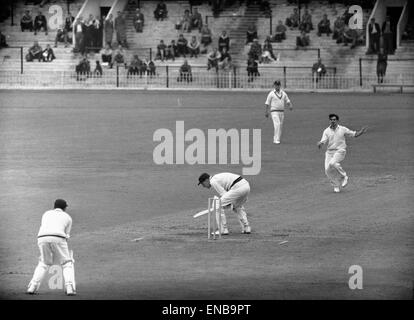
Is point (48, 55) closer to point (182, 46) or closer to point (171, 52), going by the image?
point (171, 52)

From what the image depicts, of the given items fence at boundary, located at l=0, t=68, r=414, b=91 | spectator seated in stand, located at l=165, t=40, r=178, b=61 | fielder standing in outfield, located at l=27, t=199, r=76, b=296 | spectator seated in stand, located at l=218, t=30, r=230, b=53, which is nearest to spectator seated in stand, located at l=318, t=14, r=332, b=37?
fence at boundary, located at l=0, t=68, r=414, b=91

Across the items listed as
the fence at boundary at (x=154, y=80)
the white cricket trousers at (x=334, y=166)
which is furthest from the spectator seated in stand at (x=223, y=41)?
the white cricket trousers at (x=334, y=166)

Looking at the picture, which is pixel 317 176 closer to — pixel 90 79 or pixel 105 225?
pixel 105 225

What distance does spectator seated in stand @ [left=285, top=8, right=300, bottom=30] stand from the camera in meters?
50.4

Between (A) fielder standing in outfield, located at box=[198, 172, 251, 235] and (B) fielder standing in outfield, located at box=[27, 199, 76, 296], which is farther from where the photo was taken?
(A) fielder standing in outfield, located at box=[198, 172, 251, 235]

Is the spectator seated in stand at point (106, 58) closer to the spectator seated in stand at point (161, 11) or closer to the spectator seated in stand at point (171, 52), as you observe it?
the spectator seated in stand at point (171, 52)

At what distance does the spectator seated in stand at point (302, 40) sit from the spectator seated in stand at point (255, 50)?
59.6 inches

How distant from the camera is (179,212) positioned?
24719mm

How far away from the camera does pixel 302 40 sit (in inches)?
2028

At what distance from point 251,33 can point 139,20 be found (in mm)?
4832

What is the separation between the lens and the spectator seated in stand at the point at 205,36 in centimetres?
5225

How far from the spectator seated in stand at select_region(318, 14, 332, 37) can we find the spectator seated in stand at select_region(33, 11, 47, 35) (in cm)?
1128

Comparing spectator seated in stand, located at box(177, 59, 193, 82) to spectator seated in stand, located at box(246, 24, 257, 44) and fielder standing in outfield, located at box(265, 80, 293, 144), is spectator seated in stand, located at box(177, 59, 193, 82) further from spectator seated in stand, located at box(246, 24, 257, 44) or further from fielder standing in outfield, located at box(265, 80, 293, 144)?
fielder standing in outfield, located at box(265, 80, 293, 144)

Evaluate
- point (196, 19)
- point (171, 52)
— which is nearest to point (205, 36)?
point (196, 19)
